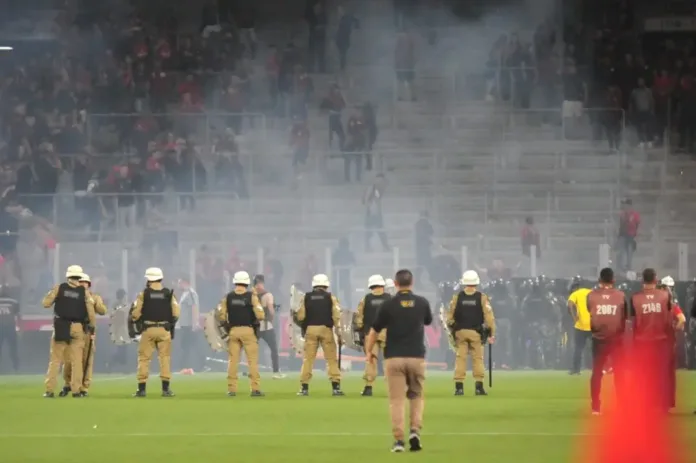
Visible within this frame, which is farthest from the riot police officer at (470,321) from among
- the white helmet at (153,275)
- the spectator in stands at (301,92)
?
the spectator in stands at (301,92)

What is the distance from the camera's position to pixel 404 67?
5053 centimetres

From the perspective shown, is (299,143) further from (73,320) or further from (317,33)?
(73,320)

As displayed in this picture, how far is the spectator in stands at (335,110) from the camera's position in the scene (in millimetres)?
48656

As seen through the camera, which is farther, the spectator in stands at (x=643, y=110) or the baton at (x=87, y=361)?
the spectator in stands at (x=643, y=110)

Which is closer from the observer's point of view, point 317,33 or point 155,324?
point 155,324

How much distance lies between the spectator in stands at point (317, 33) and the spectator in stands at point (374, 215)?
646 centimetres

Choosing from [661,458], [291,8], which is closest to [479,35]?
[291,8]

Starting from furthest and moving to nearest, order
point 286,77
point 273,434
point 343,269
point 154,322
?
point 286,77 → point 343,269 → point 154,322 → point 273,434

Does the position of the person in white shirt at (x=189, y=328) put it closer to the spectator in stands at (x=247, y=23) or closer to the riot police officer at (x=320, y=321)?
the riot police officer at (x=320, y=321)

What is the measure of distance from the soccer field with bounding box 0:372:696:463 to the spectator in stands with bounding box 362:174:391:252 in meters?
11.8

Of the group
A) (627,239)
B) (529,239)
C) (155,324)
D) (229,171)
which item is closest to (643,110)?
(627,239)

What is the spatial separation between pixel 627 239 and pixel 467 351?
1528 centimetres

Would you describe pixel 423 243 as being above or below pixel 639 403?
above

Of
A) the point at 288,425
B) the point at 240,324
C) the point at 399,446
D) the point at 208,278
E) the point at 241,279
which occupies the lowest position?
the point at 288,425
